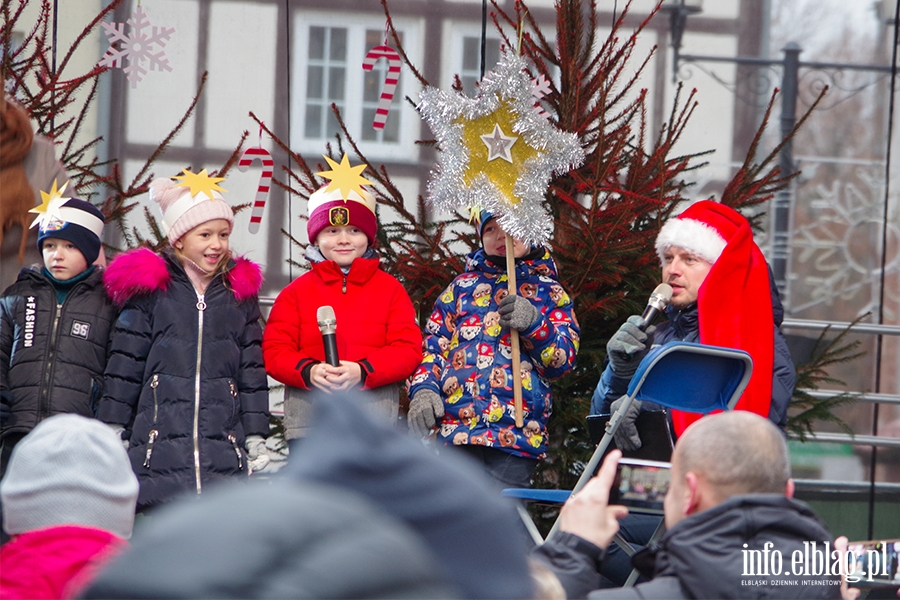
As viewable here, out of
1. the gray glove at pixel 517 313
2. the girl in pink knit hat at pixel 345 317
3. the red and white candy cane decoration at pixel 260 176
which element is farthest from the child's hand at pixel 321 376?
the red and white candy cane decoration at pixel 260 176

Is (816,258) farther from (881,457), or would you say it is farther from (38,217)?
(38,217)

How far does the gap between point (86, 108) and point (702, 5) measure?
3.96 m

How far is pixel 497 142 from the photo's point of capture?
4.85 metres

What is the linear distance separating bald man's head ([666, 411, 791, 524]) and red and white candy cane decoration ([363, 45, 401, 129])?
455 cm

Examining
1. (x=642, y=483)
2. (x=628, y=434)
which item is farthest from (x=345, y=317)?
(x=642, y=483)

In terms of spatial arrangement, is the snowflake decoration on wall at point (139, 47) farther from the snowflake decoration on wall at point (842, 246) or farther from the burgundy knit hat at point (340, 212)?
the snowflake decoration on wall at point (842, 246)

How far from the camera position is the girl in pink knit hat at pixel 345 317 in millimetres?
4500

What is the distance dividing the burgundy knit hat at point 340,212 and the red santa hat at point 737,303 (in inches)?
54.4

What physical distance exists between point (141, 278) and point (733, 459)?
108 inches

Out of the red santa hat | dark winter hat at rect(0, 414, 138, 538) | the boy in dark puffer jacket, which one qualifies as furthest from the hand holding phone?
the boy in dark puffer jacket

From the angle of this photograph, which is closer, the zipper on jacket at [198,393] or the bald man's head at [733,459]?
the bald man's head at [733,459]

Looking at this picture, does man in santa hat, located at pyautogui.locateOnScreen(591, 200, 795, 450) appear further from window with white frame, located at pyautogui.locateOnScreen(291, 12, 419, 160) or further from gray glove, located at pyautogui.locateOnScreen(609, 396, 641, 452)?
window with white frame, located at pyautogui.locateOnScreen(291, 12, 419, 160)

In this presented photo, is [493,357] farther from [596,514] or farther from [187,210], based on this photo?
[596,514]

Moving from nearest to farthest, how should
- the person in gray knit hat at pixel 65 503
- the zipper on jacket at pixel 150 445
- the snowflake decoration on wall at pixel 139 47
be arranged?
the person in gray knit hat at pixel 65 503, the zipper on jacket at pixel 150 445, the snowflake decoration on wall at pixel 139 47
